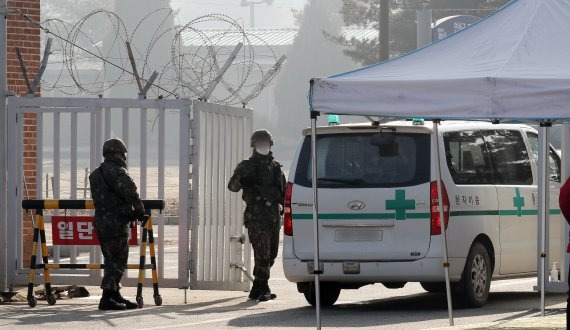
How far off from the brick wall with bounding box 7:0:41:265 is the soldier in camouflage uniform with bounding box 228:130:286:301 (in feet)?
10.1

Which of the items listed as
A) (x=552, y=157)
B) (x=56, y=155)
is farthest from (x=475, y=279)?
(x=56, y=155)

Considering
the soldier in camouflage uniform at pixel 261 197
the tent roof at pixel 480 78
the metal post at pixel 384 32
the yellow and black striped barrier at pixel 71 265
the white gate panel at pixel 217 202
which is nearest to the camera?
the tent roof at pixel 480 78

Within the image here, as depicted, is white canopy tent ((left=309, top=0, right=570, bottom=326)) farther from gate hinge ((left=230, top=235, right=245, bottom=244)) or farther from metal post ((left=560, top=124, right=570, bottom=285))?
gate hinge ((left=230, top=235, right=245, bottom=244))

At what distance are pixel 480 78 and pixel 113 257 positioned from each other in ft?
17.9

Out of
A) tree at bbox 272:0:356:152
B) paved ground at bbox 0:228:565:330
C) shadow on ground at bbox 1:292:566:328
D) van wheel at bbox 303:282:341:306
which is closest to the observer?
paved ground at bbox 0:228:565:330

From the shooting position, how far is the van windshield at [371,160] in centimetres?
1488

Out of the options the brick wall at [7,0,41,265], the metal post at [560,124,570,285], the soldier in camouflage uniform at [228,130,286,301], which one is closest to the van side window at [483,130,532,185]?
the metal post at [560,124,570,285]

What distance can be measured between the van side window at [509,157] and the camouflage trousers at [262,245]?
2.43 meters

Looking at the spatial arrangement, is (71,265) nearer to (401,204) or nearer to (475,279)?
(401,204)

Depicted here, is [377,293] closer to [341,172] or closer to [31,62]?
[341,172]

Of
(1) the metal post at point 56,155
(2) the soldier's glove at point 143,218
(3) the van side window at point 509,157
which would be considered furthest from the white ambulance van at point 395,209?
(1) the metal post at point 56,155

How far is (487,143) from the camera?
52.0 ft

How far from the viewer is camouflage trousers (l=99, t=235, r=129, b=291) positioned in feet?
50.2

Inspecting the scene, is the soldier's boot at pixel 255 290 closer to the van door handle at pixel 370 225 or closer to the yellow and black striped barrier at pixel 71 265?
the yellow and black striped barrier at pixel 71 265
